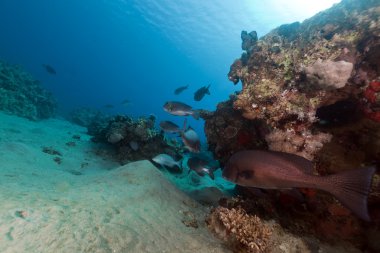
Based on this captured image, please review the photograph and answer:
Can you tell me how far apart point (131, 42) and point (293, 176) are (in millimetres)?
97009

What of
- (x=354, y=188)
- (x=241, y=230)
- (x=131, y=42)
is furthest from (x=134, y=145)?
(x=131, y=42)

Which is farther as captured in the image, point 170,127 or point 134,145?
point 134,145

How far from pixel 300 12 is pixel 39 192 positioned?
33100 millimetres

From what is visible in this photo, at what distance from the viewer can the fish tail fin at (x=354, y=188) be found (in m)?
2.99

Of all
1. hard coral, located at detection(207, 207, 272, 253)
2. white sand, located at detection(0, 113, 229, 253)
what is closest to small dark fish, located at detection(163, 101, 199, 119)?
white sand, located at detection(0, 113, 229, 253)

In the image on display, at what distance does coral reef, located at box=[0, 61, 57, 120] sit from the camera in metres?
15.6

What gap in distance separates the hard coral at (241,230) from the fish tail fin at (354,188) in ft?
5.69

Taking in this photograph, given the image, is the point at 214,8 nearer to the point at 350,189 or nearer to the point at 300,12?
the point at 300,12

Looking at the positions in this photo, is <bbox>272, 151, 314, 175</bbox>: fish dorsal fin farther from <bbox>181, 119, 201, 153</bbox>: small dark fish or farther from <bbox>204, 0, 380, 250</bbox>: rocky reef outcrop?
<bbox>181, 119, 201, 153</bbox>: small dark fish

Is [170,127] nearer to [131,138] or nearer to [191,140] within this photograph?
[191,140]

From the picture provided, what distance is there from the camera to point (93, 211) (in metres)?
4.53

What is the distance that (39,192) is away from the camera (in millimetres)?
4980

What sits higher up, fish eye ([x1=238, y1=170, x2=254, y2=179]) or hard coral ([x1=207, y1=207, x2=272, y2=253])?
fish eye ([x1=238, y1=170, x2=254, y2=179])

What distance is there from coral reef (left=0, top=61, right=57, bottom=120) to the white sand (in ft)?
31.9
